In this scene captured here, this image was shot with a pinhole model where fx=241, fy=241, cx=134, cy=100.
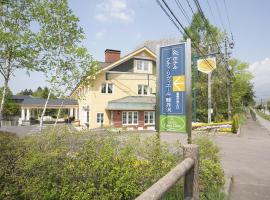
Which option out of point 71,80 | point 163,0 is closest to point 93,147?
point 163,0

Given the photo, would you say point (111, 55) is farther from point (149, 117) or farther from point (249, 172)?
point (249, 172)

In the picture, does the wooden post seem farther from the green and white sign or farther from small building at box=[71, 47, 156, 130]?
small building at box=[71, 47, 156, 130]

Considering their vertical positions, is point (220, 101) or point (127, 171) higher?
point (220, 101)

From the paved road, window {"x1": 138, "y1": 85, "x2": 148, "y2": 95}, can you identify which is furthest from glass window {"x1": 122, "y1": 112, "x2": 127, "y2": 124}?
the paved road

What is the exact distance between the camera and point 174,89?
6.79m

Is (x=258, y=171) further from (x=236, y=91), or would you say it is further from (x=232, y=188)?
(x=236, y=91)

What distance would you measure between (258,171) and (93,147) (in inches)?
268

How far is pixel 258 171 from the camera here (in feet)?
29.9

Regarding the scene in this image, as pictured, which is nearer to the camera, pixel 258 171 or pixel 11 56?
pixel 258 171

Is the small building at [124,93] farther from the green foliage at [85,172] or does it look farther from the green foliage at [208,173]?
the green foliage at [85,172]

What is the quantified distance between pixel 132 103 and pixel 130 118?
204cm

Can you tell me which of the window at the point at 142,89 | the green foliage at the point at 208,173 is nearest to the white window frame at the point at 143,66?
the window at the point at 142,89

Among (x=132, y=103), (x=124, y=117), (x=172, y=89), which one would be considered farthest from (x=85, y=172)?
(x=124, y=117)

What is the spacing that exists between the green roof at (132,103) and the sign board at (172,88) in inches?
883
